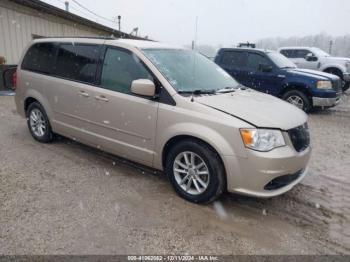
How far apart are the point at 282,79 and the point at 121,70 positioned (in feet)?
19.6

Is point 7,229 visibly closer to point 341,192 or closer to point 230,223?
point 230,223

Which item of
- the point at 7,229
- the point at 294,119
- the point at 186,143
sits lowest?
the point at 7,229

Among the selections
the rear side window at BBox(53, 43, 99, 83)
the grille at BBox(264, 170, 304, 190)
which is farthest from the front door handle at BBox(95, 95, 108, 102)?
the grille at BBox(264, 170, 304, 190)

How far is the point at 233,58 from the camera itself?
9.83 metres

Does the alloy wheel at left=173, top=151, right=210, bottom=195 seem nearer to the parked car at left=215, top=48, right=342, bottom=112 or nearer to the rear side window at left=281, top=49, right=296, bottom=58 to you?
the parked car at left=215, top=48, right=342, bottom=112

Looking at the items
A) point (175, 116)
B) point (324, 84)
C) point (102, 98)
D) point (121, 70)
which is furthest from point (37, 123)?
point (324, 84)

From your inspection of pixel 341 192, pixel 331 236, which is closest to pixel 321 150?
pixel 341 192

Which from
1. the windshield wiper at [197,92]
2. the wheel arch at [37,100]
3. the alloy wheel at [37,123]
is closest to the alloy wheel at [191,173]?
the windshield wiper at [197,92]

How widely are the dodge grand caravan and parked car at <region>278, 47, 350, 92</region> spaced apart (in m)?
10.2

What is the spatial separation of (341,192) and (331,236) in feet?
3.82

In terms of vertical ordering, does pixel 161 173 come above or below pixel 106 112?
below

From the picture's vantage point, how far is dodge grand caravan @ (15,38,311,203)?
328cm

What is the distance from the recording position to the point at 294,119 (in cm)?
360

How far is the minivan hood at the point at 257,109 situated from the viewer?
3.34m
